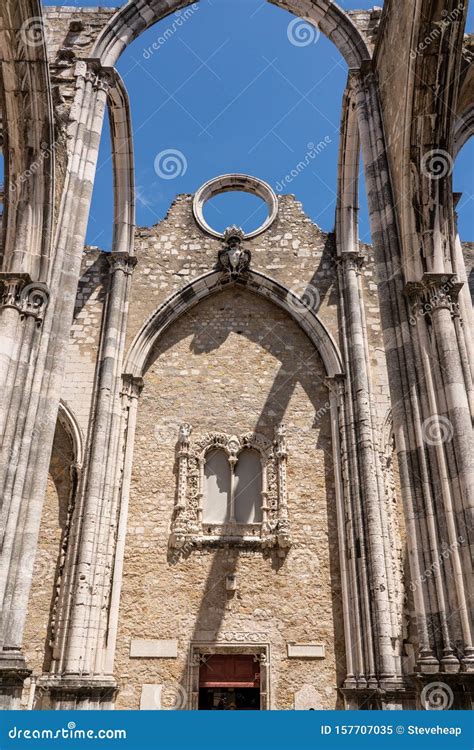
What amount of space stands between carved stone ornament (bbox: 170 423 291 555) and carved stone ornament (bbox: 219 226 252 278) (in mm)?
3224

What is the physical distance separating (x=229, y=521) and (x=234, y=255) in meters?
5.04

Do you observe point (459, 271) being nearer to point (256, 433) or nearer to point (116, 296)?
point (256, 433)

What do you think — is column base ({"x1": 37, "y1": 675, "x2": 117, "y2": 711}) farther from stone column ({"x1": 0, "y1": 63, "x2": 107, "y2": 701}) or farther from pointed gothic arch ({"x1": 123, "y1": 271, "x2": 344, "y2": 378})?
pointed gothic arch ({"x1": 123, "y1": 271, "x2": 344, "y2": 378})

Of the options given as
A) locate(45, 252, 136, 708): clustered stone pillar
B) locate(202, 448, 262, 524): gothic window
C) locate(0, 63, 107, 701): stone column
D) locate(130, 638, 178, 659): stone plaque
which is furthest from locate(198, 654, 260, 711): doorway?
locate(0, 63, 107, 701): stone column

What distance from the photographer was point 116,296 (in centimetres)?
1127

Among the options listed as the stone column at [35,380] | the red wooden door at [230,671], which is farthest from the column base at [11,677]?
the red wooden door at [230,671]

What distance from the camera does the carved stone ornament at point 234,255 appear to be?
39.2 feet

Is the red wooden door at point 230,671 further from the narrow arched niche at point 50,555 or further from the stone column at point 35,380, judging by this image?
the stone column at point 35,380

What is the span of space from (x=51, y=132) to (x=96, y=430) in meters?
4.77

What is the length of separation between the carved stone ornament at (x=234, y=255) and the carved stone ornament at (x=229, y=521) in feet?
10.6

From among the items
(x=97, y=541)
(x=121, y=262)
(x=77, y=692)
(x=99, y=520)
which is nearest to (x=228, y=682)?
(x=77, y=692)

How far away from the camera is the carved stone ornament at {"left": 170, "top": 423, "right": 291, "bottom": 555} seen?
10.1 m

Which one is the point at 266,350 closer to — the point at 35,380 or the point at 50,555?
the point at 50,555

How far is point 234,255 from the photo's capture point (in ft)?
39.2
